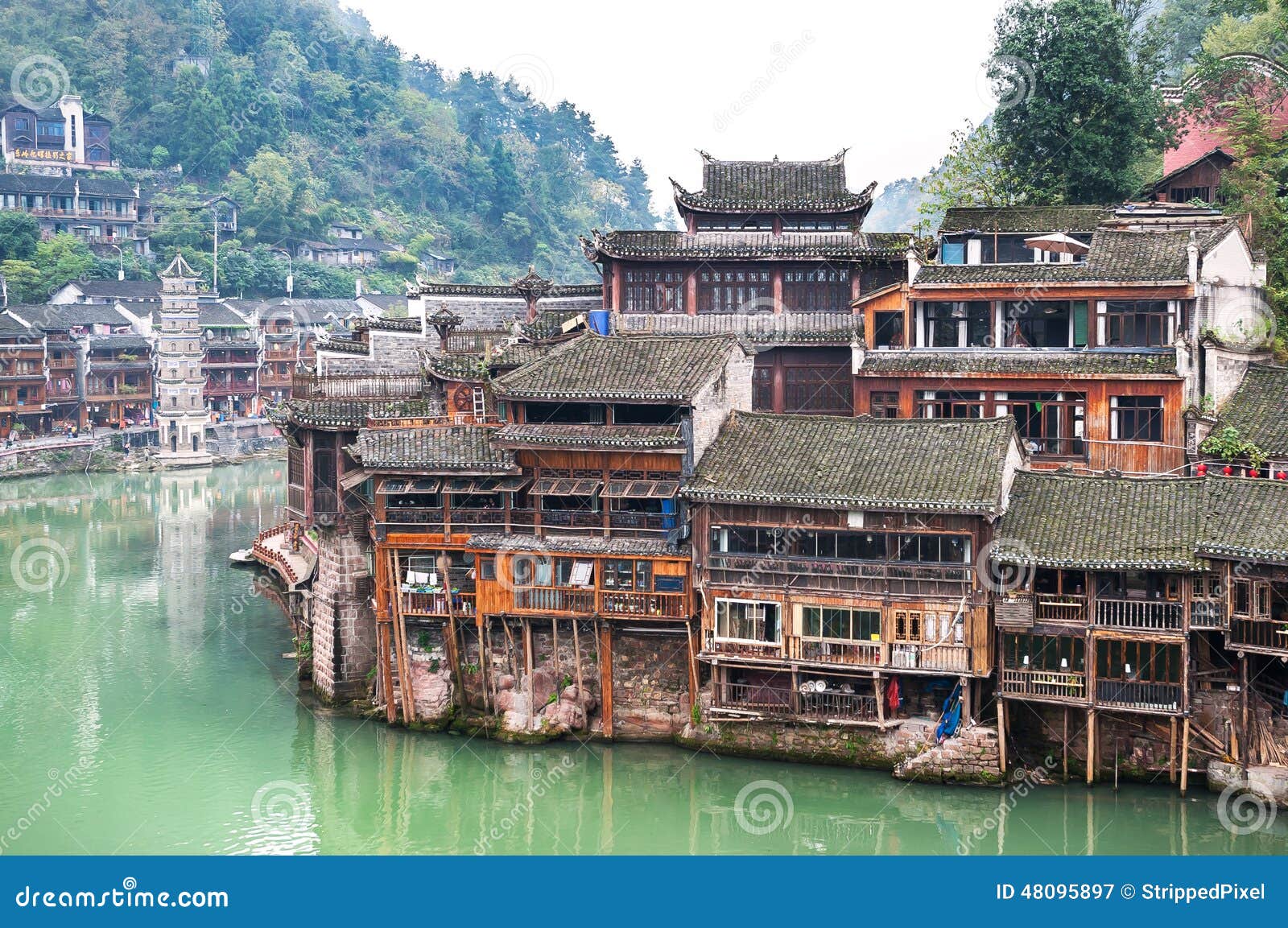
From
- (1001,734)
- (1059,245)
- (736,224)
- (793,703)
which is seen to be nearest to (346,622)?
(793,703)

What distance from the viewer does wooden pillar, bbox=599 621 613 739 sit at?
93.9 ft

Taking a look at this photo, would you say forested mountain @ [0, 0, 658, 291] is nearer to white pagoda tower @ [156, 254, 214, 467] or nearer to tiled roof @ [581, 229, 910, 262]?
white pagoda tower @ [156, 254, 214, 467]


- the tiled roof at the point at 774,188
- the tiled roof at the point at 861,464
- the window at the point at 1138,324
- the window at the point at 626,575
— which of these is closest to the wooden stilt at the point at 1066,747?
the tiled roof at the point at 861,464

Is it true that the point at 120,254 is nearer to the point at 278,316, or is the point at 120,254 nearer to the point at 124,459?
the point at 278,316

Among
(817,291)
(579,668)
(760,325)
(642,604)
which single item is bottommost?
(579,668)

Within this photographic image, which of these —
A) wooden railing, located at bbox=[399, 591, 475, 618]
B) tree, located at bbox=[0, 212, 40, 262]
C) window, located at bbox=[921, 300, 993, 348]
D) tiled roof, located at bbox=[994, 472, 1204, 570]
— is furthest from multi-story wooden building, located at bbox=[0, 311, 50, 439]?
tiled roof, located at bbox=[994, 472, 1204, 570]

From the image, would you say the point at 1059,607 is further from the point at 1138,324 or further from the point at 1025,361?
the point at 1138,324

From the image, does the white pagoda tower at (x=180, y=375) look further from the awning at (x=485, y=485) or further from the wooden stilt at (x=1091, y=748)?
the wooden stilt at (x=1091, y=748)

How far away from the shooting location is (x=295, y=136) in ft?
373

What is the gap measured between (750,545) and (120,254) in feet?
260

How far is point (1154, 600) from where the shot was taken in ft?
80.6

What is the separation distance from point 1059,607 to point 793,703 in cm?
552

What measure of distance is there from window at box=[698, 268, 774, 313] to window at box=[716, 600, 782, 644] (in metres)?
13.0

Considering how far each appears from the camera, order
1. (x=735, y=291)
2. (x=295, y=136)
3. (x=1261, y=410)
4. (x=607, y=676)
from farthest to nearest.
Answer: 1. (x=295, y=136)
2. (x=735, y=291)
3. (x=1261, y=410)
4. (x=607, y=676)
